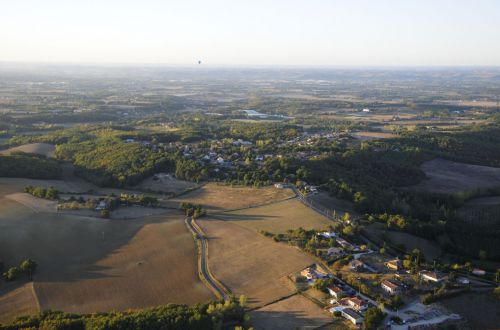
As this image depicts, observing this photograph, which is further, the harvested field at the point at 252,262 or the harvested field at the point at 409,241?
the harvested field at the point at 409,241

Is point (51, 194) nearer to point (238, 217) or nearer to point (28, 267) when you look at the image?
point (28, 267)

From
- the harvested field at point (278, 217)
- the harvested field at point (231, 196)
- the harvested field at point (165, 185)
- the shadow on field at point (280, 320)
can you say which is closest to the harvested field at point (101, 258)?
the shadow on field at point (280, 320)

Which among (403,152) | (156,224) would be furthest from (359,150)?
(156,224)

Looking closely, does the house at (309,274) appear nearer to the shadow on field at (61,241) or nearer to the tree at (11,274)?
the shadow on field at (61,241)

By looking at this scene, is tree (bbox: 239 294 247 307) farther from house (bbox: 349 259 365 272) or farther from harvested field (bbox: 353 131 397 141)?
harvested field (bbox: 353 131 397 141)

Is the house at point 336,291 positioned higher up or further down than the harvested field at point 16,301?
higher up

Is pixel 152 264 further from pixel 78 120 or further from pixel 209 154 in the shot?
pixel 78 120

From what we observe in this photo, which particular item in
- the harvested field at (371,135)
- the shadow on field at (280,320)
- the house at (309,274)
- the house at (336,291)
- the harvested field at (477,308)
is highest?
the harvested field at (371,135)

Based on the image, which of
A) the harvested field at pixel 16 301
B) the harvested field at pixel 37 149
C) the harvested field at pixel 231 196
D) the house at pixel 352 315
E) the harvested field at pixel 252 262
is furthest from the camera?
the harvested field at pixel 37 149
